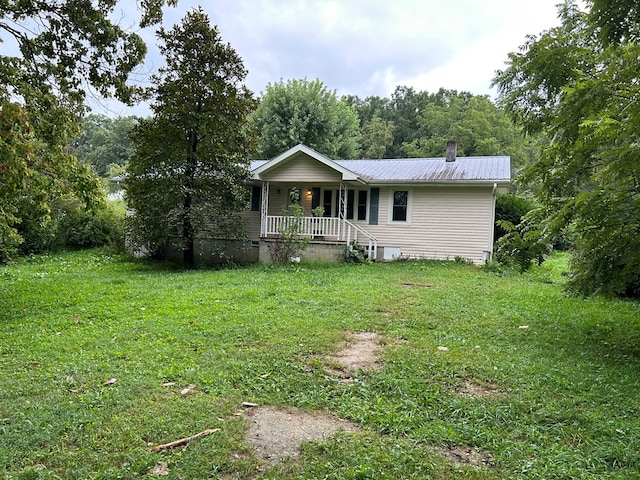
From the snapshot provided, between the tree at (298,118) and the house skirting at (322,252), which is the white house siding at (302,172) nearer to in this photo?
the house skirting at (322,252)

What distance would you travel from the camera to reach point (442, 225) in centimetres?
1430

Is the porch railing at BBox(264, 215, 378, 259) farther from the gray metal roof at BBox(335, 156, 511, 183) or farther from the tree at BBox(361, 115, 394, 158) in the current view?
the tree at BBox(361, 115, 394, 158)

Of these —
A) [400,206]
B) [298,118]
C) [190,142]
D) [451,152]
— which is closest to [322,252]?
[400,206]

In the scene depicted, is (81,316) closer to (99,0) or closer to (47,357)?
(47,357)

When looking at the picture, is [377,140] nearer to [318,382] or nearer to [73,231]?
[73,231]

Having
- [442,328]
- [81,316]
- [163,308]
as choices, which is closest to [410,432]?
[442,328]

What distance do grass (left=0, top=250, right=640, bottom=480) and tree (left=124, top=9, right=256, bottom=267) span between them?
459cm

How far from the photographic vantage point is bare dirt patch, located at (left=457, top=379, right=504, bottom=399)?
12.0 ft

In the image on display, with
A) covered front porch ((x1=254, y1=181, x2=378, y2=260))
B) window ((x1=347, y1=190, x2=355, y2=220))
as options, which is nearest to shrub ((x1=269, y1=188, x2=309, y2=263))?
covered front porch ((x1=254, y1=181, x2=378, y2=260))

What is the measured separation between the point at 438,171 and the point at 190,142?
A: 8373 mm

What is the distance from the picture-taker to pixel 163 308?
276 inches

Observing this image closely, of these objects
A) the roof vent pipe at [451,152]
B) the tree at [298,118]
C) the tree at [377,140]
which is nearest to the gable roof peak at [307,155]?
the roof vent pipe at [451,152]

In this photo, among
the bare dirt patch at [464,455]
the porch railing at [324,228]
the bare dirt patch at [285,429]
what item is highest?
the porch railing at [324,228]

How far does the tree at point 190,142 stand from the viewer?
12.1m
